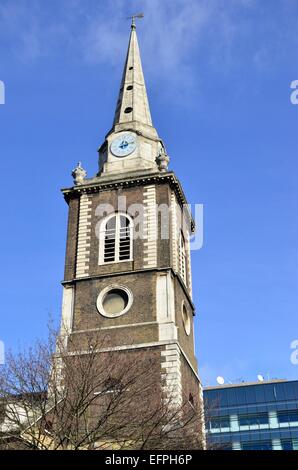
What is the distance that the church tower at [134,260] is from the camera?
102 feet

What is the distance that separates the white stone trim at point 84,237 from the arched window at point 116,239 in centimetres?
79

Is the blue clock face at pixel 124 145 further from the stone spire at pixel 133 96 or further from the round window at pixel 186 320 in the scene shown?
the round window at pixel 186 320

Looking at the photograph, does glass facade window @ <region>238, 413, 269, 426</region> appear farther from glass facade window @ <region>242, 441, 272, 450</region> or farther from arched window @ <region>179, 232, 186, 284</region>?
arched window @ <region>179, 232, 186, 284</region>

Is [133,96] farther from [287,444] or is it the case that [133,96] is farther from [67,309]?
[287,444]

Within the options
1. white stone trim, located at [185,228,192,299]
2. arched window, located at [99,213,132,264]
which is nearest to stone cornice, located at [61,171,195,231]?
arched window, located at [99,213,132,264]

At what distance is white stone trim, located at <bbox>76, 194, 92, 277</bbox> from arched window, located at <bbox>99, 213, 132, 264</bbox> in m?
0.79

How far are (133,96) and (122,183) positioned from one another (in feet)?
32.7

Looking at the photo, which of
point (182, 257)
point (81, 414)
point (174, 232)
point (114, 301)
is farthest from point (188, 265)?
point (81, 414)

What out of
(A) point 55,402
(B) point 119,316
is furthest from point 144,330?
(A) point 55,402

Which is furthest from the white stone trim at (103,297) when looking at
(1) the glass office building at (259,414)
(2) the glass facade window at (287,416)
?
(2) the glass facade window at (287,416)

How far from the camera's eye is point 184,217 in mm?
39312

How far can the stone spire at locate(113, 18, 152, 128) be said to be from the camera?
4306 cm
